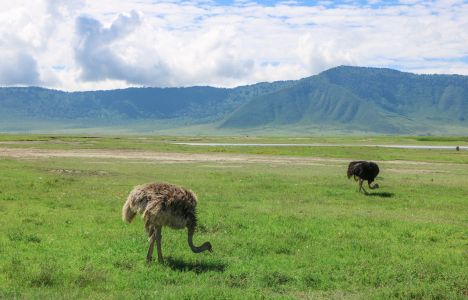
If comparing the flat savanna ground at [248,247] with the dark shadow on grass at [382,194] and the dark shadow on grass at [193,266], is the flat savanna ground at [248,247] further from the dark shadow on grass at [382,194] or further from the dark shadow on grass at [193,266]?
the dark shadow on grass at [382,194]

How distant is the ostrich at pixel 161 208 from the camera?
13861 mm

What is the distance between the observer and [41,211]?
21734 millimetres

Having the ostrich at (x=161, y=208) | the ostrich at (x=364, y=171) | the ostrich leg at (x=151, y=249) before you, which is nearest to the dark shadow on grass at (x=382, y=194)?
the ostrich at (x=364, y=171)

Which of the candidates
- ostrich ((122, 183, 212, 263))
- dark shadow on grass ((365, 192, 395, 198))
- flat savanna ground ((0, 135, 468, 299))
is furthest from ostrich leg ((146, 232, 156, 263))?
dark shadow on grass ((365, 192, 395, 198))

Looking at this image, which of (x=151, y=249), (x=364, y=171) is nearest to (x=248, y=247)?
(x=151, y=249)

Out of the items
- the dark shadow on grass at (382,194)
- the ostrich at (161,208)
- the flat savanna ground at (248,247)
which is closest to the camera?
the flat savanna ground at (248,247)

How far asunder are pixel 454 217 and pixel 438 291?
459 inches

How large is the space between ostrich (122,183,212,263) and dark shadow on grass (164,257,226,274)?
1.27 ft

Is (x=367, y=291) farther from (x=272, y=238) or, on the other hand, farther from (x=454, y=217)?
(x=454, y=217)

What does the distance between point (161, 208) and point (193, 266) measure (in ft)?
5.67

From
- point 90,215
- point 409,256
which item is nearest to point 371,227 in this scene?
point 409,256

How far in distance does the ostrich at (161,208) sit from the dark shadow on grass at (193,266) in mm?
388

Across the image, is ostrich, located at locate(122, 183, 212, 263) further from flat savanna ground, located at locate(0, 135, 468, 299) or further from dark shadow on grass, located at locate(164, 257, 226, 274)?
flat savanna ground, located at locate(0, 135, 468, 299)

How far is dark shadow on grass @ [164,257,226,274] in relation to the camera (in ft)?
44.3
